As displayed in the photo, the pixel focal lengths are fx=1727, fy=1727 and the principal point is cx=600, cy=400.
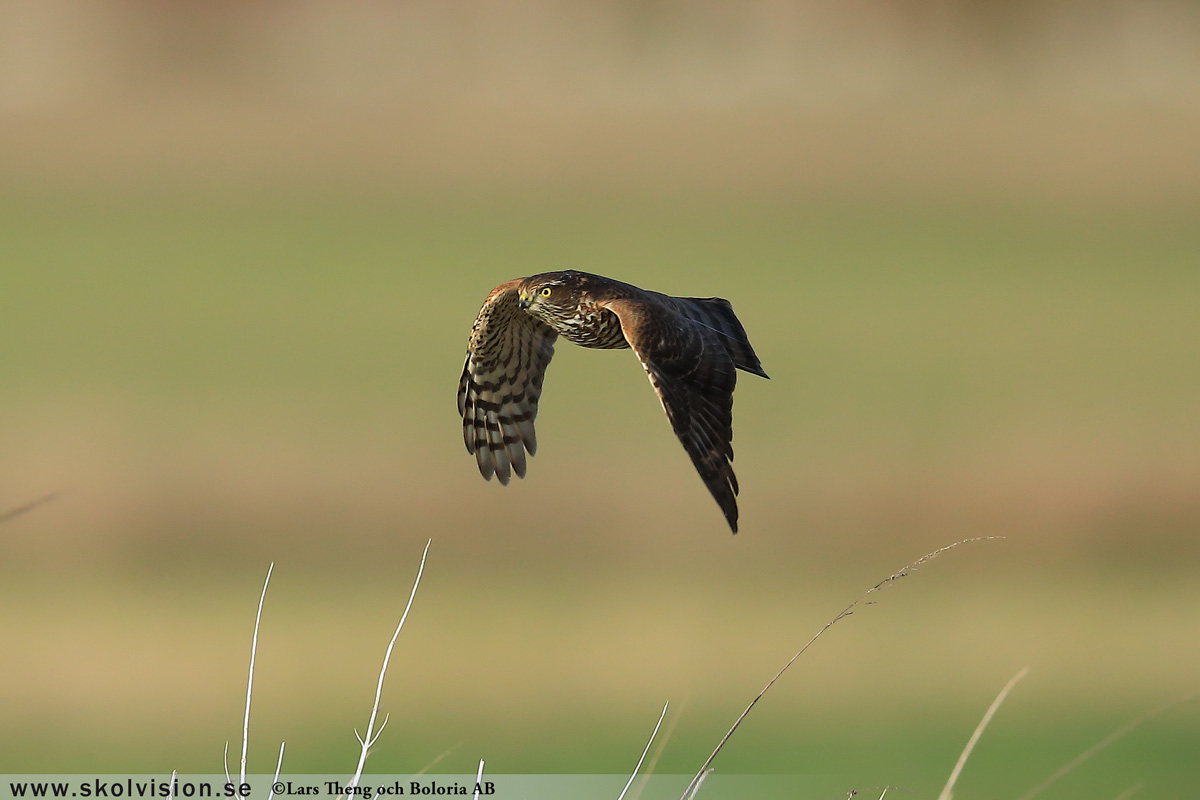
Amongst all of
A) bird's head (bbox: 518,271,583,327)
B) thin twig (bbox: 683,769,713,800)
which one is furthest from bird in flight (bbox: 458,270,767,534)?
thin twig (bbox: 683,769,713,800)

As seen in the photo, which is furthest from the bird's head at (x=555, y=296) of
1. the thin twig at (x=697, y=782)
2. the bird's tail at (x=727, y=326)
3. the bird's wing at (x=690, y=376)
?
the thin twig at (x=697, y=782)

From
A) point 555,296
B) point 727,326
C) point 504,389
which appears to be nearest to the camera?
point 555,296

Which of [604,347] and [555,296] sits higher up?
[555,296]

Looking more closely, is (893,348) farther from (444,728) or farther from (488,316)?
(488,316)

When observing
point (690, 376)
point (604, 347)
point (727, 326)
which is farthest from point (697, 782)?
point (727, 326)

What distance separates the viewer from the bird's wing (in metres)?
3.51

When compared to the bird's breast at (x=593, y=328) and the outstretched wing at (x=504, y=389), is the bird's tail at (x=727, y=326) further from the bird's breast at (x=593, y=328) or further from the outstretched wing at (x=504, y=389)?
the outstretched wing at (x=504, y=389)

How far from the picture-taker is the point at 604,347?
4148 mm

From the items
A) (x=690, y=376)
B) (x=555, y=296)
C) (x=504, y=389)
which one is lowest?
(x=504, y=389)

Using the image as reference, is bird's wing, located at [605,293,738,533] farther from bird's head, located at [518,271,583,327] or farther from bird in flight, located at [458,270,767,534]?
bird's head, located at [518,271,583,327]

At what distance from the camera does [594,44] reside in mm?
25469

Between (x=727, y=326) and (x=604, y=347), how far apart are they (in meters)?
0.33

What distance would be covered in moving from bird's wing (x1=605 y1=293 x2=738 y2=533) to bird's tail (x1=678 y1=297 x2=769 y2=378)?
143mm

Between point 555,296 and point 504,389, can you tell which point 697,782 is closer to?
point 555,296
